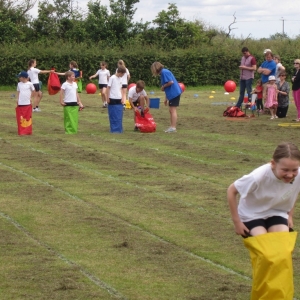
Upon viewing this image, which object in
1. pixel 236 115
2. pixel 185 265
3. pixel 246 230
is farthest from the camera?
pixel 236 115

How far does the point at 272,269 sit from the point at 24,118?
44.0ft

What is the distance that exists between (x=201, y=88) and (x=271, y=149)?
2770 cm

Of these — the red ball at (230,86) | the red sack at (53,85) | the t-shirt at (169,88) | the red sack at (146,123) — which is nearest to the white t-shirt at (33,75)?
the red sack at (53,85)

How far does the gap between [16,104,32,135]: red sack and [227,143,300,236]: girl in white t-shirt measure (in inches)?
499

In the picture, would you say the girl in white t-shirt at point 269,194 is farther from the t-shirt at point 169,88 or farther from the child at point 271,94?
the child at point 271,94

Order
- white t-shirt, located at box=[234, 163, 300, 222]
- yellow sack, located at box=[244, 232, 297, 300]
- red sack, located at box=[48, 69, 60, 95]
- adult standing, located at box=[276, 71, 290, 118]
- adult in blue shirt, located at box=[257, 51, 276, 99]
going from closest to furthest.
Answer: yellow sack, located at box=[244, 232, 297, 300] → white t-shirt, located at box=[234, 163, 300, 222] → adult standing, located at box=[276, 71, 290, 118] → adult in blue shirt, located at box=[257, 51, 276, 99] → red sack, located at box=[48, 69, 60, 95]

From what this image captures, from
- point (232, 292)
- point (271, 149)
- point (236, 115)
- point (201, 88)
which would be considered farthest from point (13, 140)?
point (201, 88)

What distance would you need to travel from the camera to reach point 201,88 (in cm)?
4269

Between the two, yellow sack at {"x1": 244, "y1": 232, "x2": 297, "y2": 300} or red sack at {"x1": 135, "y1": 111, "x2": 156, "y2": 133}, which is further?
red sack at {"x1": 135, "y1": 111, "x2": 156, "y2": 133}

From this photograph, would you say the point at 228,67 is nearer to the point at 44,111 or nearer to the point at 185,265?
the point at 44,111

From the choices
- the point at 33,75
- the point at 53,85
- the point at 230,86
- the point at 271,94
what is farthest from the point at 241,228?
the point at 230,86

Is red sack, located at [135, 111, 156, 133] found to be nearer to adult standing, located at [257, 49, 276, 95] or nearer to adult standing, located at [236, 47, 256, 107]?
adult standing, located at [236, 47, 256, 107]

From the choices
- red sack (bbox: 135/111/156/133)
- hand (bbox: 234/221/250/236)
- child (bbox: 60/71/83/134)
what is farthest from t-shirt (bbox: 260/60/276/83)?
hand (bbox: 234/221/250/236)

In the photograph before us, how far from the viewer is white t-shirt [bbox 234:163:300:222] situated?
223 inches
